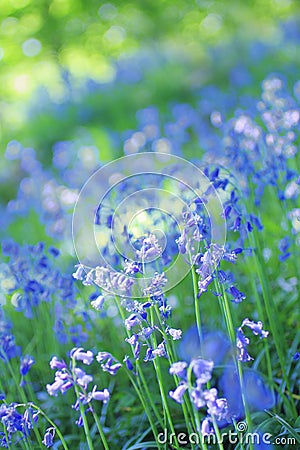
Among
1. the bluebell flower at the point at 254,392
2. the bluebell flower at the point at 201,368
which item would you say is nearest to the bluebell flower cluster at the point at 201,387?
the bluebell flower at the point at 201,368

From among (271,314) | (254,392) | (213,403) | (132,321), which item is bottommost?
(254,392)

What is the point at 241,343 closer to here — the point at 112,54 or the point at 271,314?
the point at 271,314

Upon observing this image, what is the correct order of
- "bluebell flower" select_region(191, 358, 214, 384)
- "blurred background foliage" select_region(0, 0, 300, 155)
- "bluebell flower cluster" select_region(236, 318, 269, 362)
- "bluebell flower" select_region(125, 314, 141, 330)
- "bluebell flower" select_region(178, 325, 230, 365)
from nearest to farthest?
"bluebell flower" select_region(191, 358, 214, 384), "bluebell flower cluster" select_region(236, 318, 269, 362), "bluebell flower" select_region(125, 314, 141, 330), "bluebell flower" select_region(178, 325, 230, 365), "blurred background foliage" select_region(0, 0, 300, 155)

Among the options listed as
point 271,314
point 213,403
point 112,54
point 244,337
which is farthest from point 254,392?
point 112,54

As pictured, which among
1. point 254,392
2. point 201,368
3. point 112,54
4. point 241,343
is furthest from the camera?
point 112,54

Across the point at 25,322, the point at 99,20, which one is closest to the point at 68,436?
the point at 25,322

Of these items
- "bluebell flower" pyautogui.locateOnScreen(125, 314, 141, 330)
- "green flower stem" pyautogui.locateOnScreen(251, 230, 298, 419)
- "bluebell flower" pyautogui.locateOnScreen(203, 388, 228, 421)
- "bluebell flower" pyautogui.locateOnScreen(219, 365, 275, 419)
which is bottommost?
"bluebell flower" pyautogui.locateOnScreen(219, 365, 275, 419)

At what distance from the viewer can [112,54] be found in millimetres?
12875

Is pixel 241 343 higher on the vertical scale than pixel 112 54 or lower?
lower

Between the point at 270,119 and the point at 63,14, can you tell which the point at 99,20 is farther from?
the point at 270,119

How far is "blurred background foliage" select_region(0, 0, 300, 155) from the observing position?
10438mm

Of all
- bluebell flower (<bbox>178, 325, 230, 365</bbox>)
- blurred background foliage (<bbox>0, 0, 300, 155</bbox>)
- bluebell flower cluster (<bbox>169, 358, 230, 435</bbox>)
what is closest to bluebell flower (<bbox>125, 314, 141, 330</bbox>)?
bluebell flower cluster (<bbox>169, 358, 230, 435</bbox>)

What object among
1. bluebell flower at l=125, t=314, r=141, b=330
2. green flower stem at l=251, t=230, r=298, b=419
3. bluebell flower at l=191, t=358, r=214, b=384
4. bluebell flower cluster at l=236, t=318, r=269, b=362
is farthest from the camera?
green flower stem at l=251, t=230, r=298, b=419

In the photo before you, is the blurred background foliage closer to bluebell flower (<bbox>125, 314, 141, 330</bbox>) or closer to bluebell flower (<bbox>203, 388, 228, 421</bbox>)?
bluebell flower (<bbox>125, 314, 141, 330</bbox>)
